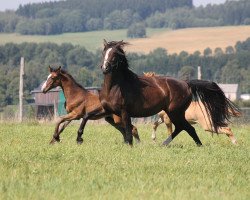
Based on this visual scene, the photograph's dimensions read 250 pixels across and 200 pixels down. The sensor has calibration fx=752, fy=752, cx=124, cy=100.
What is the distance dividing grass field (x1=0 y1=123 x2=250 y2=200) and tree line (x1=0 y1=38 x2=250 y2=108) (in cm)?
6239

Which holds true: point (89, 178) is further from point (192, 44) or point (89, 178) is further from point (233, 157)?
point (192, 44)

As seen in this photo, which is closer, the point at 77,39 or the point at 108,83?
the point at 108,83

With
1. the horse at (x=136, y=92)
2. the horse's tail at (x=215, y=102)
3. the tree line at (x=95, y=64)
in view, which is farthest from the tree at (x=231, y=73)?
the horse at (x=136, y=92)

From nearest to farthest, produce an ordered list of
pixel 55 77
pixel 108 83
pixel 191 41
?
pixel 108 83 < pixel 55 77 < pixel 191 41

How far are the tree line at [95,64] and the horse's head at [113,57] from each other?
198ft

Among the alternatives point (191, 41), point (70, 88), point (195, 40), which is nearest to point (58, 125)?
point (70, 88)

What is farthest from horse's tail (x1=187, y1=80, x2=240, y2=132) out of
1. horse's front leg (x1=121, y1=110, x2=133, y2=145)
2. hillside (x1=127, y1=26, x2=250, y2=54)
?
hillside (x1=127, y1=26, x2=250, y2=54)

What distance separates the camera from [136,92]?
15242 millimetres

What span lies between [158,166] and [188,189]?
207 centimetres

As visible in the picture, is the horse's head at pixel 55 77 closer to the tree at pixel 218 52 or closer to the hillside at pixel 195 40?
the tree at pixel 218 52

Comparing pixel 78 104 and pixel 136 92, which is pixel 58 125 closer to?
pixel 78 104

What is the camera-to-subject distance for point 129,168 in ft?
35.5

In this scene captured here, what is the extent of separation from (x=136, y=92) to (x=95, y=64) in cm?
9995

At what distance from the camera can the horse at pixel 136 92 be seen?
14859 millimetres
